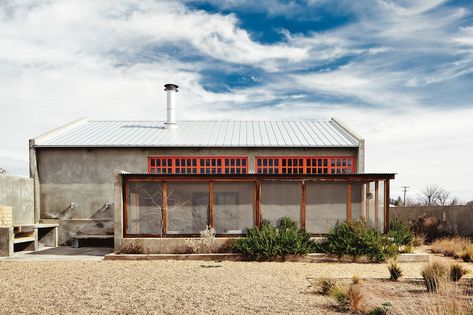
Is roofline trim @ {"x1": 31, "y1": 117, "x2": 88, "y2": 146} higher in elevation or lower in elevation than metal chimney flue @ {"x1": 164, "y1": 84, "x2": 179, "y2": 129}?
lower

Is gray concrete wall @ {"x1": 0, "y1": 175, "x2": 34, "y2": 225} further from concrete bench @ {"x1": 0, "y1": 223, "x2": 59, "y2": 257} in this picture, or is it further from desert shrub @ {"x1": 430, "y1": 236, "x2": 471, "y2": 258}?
desert shrub @ {"x1": 430, "y1": 236, "x2": 471, "y2": 258}

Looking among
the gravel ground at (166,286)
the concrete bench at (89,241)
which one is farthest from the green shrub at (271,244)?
the concrete bench at (89,241)

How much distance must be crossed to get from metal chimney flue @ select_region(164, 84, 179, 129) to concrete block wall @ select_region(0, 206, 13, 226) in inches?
375

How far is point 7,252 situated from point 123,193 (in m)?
4.82

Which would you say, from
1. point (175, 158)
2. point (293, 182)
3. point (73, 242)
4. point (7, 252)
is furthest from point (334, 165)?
point (7, 252)

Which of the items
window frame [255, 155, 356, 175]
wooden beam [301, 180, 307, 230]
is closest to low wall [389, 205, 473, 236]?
window frame [255, 155, 356, 175]

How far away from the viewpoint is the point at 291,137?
21719 millimetres

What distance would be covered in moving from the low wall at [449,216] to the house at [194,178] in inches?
250

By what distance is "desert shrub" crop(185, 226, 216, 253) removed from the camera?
14672mm

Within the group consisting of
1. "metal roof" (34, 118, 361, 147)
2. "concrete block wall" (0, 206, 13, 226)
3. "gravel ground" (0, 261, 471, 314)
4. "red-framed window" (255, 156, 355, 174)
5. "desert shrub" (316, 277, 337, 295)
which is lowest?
"gravel ground" (0, 261, 471, 314)

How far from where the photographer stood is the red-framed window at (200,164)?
67.3ft

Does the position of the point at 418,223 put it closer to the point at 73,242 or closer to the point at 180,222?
the point at 180,222

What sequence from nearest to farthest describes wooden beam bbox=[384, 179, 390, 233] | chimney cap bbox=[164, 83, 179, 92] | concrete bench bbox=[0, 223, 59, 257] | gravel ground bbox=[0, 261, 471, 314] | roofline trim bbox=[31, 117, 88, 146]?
1. gravel ground bbox=[0, 261, 471, 314]
2. wooden beam bbox=[384, 179, 390, 233]
3. concrete bench bbox=[0, 223, 59, 257]
4. roofline trim bbox=[31, 117, 88, 146]
5. chimney cap bbox=[164, 83, 179, 92]

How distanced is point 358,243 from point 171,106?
1396cm
